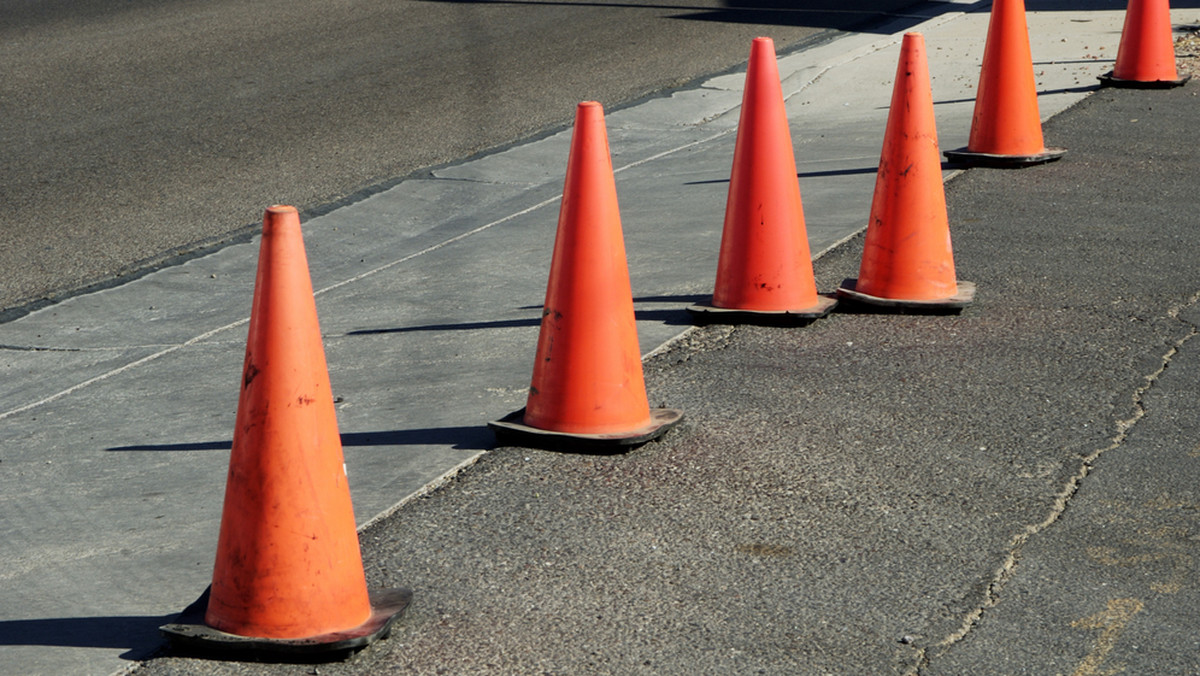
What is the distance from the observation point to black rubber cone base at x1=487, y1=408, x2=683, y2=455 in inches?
160

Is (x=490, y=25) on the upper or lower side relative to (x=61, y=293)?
upper

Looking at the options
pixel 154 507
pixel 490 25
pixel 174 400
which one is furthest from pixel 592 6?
pixel 154 507

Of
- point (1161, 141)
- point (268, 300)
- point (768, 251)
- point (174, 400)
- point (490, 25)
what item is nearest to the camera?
point (268, 300)

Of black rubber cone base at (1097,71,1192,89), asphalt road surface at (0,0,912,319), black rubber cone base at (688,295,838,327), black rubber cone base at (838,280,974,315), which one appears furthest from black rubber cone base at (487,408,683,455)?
black rubber cone base at (1097,71,1192,89)

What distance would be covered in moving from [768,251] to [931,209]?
68cm

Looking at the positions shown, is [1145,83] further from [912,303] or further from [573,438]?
[573,438]

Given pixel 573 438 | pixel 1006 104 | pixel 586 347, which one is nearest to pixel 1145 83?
pixel 1006 104

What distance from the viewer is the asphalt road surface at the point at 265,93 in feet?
23.7

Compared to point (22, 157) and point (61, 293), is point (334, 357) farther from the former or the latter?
point (22, 157)

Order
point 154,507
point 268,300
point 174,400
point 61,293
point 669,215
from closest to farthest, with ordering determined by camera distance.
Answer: point 268,300 → point 154,507 → point 174,400 → point 61,293 → point 669,215

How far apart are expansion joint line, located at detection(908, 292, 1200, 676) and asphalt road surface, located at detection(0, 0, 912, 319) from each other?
4186mm

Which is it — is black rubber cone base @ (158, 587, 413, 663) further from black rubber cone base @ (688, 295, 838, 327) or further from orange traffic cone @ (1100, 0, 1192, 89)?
orange traffic cone @ (1100, 0, 1192, 89)

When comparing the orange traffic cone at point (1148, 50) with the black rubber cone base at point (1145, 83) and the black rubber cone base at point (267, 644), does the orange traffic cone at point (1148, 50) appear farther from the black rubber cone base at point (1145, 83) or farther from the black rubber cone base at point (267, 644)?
the black rubber cone base at point (267, 644)

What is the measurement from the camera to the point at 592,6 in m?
14.8
